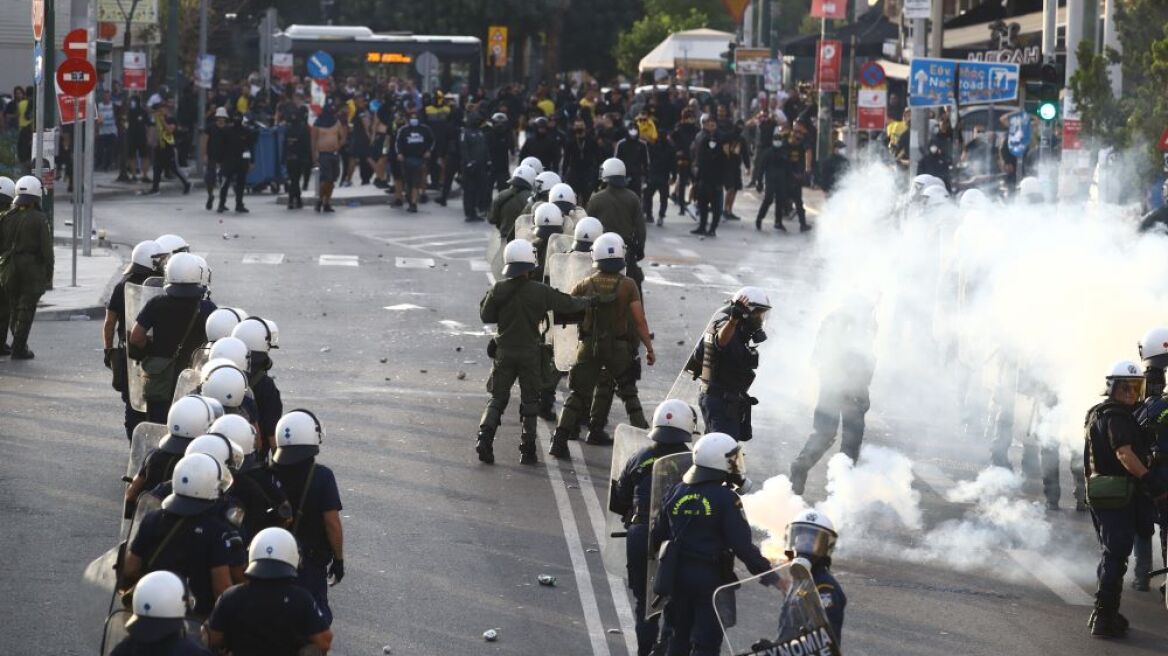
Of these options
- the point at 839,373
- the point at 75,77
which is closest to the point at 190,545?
the point at 839,373

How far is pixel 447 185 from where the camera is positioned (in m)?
35.0

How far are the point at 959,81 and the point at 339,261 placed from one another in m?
10.5

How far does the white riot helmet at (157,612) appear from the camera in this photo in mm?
6883

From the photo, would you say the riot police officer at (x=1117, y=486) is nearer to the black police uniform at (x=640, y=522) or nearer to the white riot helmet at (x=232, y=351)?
the black police uniform at (x=640, y=522)

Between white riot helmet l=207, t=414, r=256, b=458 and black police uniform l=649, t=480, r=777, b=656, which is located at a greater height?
white riot helmet l=207, t=414, r=256, b=458

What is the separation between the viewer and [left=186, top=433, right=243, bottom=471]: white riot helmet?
28.2 feet

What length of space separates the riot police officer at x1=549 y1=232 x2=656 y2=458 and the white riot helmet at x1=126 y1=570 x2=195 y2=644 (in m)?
8.04

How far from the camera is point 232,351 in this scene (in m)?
11.0

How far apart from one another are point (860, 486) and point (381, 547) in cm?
361

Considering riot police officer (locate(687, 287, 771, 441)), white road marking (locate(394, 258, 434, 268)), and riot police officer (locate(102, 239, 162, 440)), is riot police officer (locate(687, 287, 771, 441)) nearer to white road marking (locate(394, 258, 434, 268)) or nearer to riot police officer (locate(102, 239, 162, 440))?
riot police officer (locate(102, 239, 162, 440))

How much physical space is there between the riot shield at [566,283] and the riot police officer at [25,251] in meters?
5.16

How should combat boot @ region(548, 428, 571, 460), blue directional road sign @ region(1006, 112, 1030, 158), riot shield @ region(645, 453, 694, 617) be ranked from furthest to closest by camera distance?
blue directional road sign @ region(1006, 112, 1030, 158), combat boot @ region(548, 428, 571, 460), riot shield @ region(645, 453, 694, 617)

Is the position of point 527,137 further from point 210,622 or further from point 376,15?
point 376,15

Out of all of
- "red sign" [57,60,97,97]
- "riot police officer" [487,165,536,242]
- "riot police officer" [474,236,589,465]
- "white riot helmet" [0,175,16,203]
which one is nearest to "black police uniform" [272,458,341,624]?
"riot police officer" [474,236,589,465]
